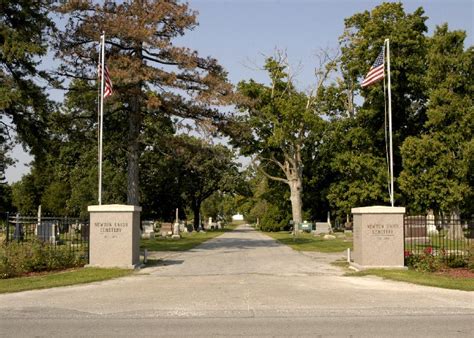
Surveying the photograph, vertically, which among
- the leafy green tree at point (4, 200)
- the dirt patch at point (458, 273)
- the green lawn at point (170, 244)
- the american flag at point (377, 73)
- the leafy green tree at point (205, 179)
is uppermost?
the american flag at point (377, 73)

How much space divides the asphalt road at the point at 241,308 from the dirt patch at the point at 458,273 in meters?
2.51

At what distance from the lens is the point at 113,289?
1373 cm

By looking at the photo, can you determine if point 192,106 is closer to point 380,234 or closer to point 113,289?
point 380,234

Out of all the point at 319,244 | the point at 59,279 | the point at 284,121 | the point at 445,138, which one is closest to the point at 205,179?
the point at 284,121

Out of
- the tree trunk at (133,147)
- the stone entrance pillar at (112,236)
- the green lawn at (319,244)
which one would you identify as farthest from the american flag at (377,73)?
the tree trunk at (133,147)

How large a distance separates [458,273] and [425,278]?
2.02 m

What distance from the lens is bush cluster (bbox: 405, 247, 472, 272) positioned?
1764 centimetres

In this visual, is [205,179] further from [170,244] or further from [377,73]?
[377,73]

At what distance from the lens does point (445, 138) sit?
41031mm

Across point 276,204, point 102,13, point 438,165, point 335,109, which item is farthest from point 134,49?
point 276,204

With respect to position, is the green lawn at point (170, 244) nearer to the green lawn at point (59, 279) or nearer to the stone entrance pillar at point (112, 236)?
the stone entrance pillar at point (112, 236)

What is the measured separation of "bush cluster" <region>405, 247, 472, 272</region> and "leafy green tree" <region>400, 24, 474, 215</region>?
22.6 meters

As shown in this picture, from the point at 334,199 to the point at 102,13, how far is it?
30976 millimetres

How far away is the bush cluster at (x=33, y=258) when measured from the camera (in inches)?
644
